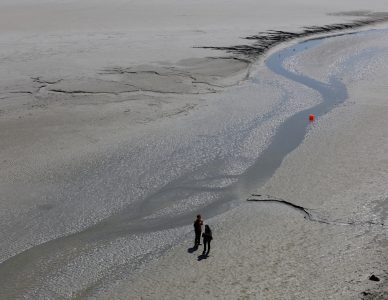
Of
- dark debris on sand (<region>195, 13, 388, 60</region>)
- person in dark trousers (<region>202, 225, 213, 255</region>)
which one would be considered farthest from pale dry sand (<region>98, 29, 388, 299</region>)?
dark debris on sand (<region>195, 13, 388, 60</region>)

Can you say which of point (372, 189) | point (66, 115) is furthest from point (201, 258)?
point (66, 115)

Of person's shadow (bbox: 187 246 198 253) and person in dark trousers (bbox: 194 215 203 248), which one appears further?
person's shadow (bbox: 187 246 198 253)

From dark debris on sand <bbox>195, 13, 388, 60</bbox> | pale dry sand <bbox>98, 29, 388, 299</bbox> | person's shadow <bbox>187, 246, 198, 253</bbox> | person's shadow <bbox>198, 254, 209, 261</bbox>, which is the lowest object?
person's shadow <bbox>187, 246, 198, 253</bbox>

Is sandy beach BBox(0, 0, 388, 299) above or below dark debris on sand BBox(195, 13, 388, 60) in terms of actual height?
below

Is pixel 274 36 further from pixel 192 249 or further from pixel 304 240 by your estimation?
pixel 192 249

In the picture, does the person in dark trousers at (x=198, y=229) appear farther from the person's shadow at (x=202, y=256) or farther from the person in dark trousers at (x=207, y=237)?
the person's shadow at (x=202, y=256)

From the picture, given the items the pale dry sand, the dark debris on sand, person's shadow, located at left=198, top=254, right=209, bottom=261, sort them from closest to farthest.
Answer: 1. the pale dry sand
2. person's shadow, located at left=198, top=254, right=209, bottom=261
3. the dark debris on sand

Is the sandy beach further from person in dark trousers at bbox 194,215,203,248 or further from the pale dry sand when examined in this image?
person in dark trousers at bbox 194,215,203,248

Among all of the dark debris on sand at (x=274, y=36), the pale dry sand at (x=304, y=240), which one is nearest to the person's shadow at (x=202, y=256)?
the pale dry sand at (x=304, y=240)
